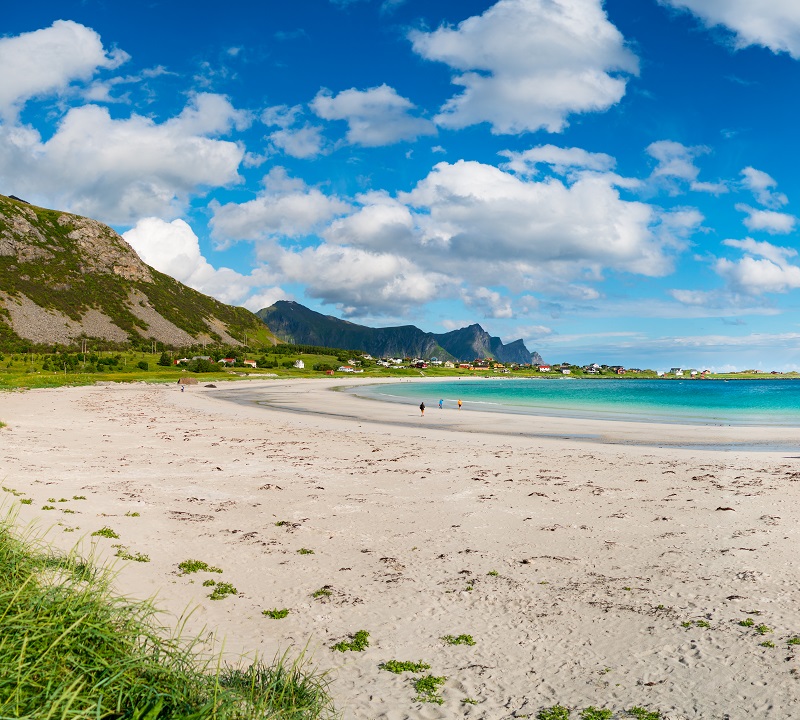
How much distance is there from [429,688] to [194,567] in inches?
262

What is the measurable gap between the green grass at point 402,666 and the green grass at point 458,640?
87cm

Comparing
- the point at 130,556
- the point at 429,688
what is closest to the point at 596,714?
the point at 429,688

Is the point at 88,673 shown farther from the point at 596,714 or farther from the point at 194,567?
the point at 194,567

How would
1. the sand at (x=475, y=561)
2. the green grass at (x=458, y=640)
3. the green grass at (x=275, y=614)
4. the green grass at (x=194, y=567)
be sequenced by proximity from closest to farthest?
Answer: the sand at (x=475, y=561) < the green grass at (x=458, y=640) < the green grass at (x=275, y=614) < the green grass at (x=194, y=567)

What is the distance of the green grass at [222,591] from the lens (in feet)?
36.0

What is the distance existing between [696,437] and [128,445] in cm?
4040

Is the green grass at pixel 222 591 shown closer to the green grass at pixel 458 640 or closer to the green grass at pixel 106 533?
the green grass at pixel 106 533

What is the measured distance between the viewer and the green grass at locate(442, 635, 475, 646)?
9531 mm

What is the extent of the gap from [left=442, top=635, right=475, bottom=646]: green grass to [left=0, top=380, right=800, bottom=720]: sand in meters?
0.16

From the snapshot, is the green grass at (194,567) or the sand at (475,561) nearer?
the sand at (475,561)

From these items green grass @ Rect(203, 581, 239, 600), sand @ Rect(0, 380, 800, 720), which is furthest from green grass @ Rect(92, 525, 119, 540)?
green grass @ Rect(203, 581, 239, 600)

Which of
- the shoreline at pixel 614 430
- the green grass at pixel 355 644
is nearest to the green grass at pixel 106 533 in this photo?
the green grass at pixel 355 644

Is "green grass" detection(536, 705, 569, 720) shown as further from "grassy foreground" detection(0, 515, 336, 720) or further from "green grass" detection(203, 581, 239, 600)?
"green grass" detection(203, 581, 239, 600)

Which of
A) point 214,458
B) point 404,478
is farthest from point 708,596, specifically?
point 214,458
